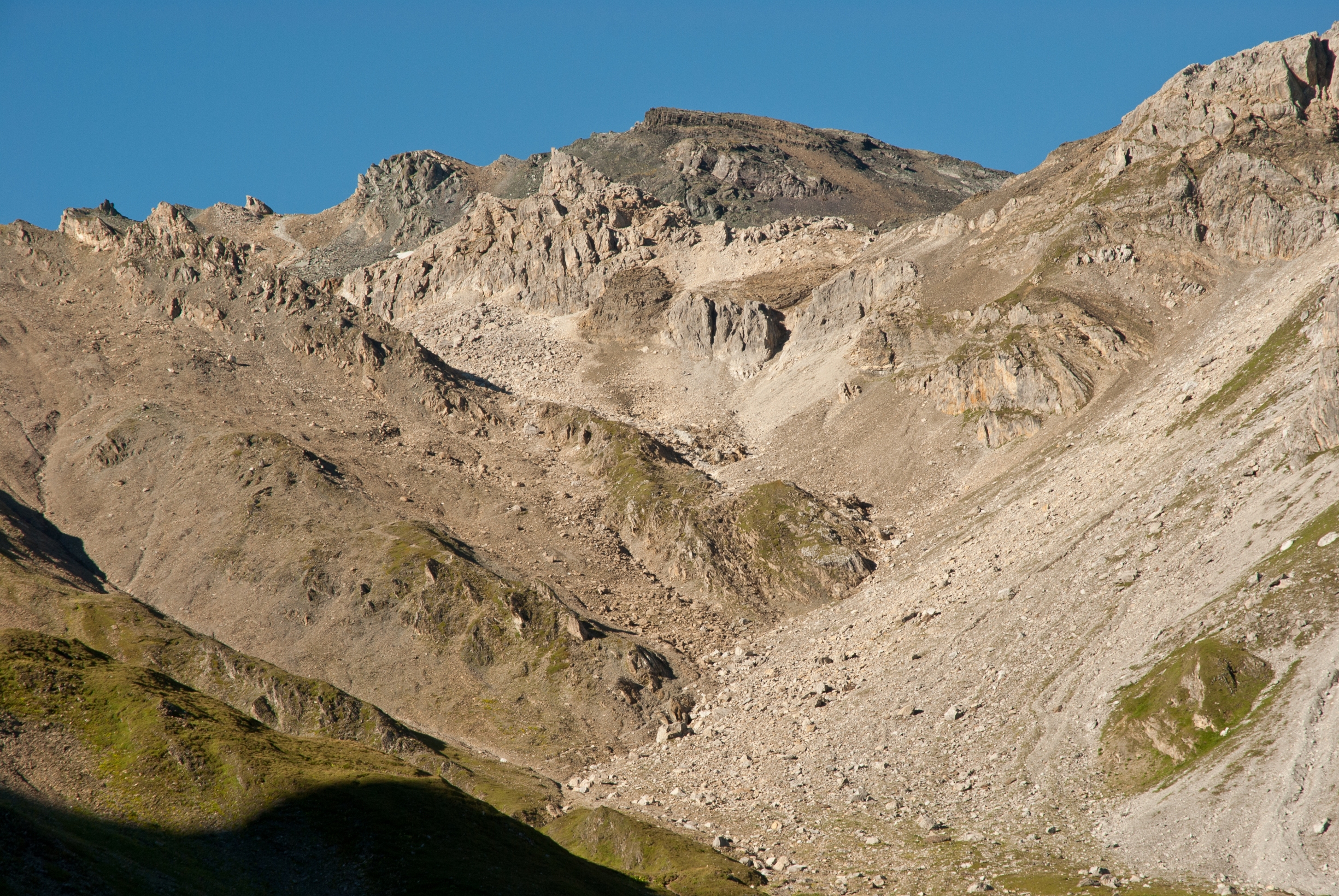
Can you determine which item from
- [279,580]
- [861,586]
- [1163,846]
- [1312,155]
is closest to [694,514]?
[861,586]

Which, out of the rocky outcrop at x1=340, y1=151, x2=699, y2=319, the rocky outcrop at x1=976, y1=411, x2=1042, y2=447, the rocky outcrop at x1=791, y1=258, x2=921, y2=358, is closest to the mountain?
the rocky outcrop at x1=976, y1=411, x2=1042, y2=447

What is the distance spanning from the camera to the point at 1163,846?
4072 centimetres

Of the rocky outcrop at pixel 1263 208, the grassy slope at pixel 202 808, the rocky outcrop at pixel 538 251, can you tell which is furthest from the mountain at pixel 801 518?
the rocky outcrop at pixel 538 251

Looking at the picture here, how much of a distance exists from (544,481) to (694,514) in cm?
1688

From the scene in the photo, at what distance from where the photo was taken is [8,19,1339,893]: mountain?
47.0 m

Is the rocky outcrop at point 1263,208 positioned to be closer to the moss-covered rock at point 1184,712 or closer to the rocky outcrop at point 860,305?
the rocky outcrop at point 860,305

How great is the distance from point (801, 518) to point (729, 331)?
148ft

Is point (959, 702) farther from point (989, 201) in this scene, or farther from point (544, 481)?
point (989, 201)

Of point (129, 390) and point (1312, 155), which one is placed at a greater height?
point (1312, 155)

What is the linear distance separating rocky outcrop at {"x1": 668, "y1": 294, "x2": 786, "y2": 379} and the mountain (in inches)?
26.2

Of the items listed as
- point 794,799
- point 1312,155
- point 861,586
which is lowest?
point 794,799

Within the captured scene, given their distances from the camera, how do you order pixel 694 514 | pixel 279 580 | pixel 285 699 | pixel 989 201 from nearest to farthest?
pixel 285 699 → pixel 279 580 → pixel 694 514 → pixel 989 201

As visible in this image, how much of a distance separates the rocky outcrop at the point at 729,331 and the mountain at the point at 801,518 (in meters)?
0.67

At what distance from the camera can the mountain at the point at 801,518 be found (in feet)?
154
